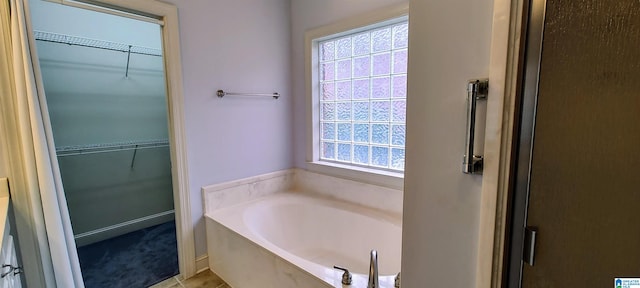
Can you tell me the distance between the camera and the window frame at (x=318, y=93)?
2.02 meters

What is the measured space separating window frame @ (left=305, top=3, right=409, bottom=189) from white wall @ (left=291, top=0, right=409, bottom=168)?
6cm

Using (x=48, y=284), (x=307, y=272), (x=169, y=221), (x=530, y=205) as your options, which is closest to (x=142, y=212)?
(x=169, y=221)

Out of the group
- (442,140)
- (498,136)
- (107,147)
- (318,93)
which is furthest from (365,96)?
(107,147)

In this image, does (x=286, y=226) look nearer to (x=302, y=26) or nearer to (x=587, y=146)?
(x=302, y=26)

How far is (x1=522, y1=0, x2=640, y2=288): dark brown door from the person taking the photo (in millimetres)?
434

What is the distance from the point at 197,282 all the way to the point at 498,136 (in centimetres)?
228

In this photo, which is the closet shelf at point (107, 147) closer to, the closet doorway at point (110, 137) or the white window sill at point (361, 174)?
the closet doorway at point (110, 137)

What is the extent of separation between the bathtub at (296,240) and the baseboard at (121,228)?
132cm

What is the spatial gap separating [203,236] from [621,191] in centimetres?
241

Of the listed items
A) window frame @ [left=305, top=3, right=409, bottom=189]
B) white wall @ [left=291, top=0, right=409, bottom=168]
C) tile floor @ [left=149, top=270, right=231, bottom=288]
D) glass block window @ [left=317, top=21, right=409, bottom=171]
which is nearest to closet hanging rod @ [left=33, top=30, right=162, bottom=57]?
white wall @ [left=291, top=0, right=409, bottom=168]

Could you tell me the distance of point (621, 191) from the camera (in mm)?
448

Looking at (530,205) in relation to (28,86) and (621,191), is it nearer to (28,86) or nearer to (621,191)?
(621,191)

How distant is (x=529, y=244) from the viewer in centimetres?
56

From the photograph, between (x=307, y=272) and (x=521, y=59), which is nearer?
(x=521, y=59)
